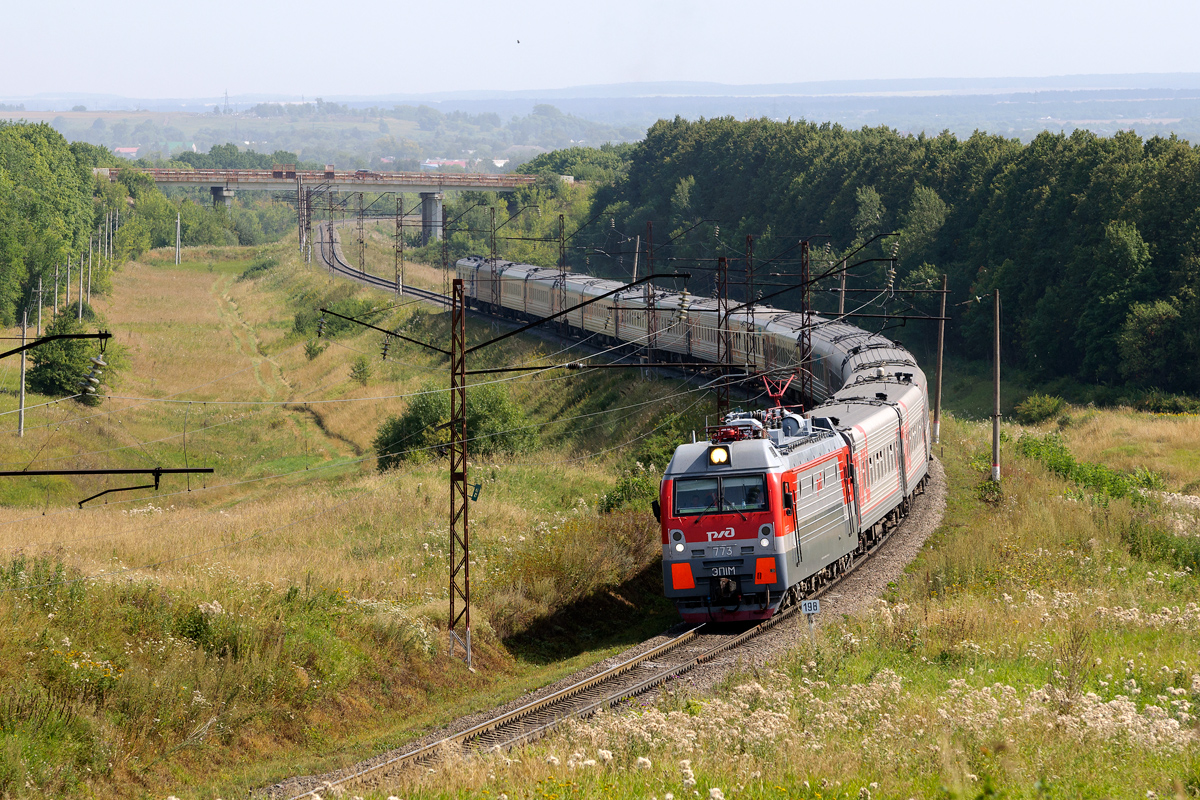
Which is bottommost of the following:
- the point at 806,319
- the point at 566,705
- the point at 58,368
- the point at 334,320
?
the point at 566,705

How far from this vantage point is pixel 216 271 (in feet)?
481

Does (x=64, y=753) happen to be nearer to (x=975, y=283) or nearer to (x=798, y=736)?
(x=798, y=736)

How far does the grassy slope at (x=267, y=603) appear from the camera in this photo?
17.2 m

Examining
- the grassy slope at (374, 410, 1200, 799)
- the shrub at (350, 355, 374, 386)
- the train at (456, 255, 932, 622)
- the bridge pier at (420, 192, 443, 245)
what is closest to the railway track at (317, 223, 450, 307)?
the shrub at (350, 355, 374, 386)

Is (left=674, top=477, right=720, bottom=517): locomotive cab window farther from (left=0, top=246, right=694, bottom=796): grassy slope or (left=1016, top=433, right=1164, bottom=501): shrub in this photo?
(left=1016, top=433, right=1164, bottom=501): shrub

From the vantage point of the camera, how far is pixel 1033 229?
72812mm

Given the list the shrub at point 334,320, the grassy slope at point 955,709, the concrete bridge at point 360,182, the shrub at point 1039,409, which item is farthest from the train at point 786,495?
the concrete bridge at point 360,182

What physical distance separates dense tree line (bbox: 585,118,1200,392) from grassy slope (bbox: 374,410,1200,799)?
25769mm

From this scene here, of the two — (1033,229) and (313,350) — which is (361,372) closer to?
(313,350)

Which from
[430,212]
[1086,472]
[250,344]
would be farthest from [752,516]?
[430,212]

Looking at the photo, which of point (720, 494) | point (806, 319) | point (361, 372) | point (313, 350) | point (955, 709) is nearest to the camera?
point (955, 709)

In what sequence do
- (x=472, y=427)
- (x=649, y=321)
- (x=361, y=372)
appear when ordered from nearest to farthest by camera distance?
(x=649, y=321), (x=472, y=427), (x=361, y=372)

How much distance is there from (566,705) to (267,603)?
662 centimetres

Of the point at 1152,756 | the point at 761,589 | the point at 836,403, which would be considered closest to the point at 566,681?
the point at 761,589
